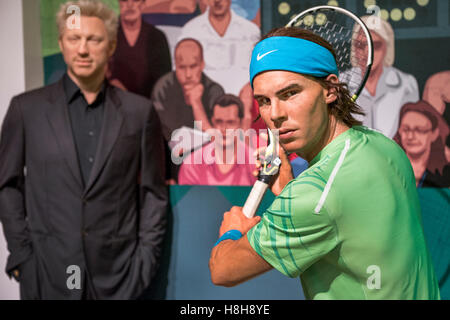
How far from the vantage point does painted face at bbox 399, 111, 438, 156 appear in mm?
2180

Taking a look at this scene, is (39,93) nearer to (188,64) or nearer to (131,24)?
(131,24)

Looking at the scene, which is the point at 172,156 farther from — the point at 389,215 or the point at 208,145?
the point at 389,215

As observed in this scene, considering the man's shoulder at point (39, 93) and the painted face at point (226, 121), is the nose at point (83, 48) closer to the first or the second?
the man's shoulder at point (39, 93)

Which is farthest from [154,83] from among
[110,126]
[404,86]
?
[404,86]

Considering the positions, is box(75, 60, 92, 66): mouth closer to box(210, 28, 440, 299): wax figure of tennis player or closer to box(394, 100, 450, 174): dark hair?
box(210, 28, 440, 299): wax figure of tennis player

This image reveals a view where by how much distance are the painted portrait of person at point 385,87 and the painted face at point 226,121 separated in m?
0.60

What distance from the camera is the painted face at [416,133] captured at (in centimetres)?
218

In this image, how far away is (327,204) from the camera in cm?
109

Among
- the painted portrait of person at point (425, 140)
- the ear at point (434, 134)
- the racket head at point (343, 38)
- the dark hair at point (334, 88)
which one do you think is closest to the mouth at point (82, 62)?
the racket head at point (343, 38)

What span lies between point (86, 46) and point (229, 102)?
0.73 m

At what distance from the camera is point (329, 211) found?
1.09 meters

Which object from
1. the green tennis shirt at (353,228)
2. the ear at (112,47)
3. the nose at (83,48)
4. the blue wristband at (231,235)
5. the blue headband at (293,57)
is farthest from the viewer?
the ear at (112,47)

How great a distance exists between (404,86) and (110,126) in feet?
4.60

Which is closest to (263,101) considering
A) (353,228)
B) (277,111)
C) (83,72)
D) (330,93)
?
(277,111)
